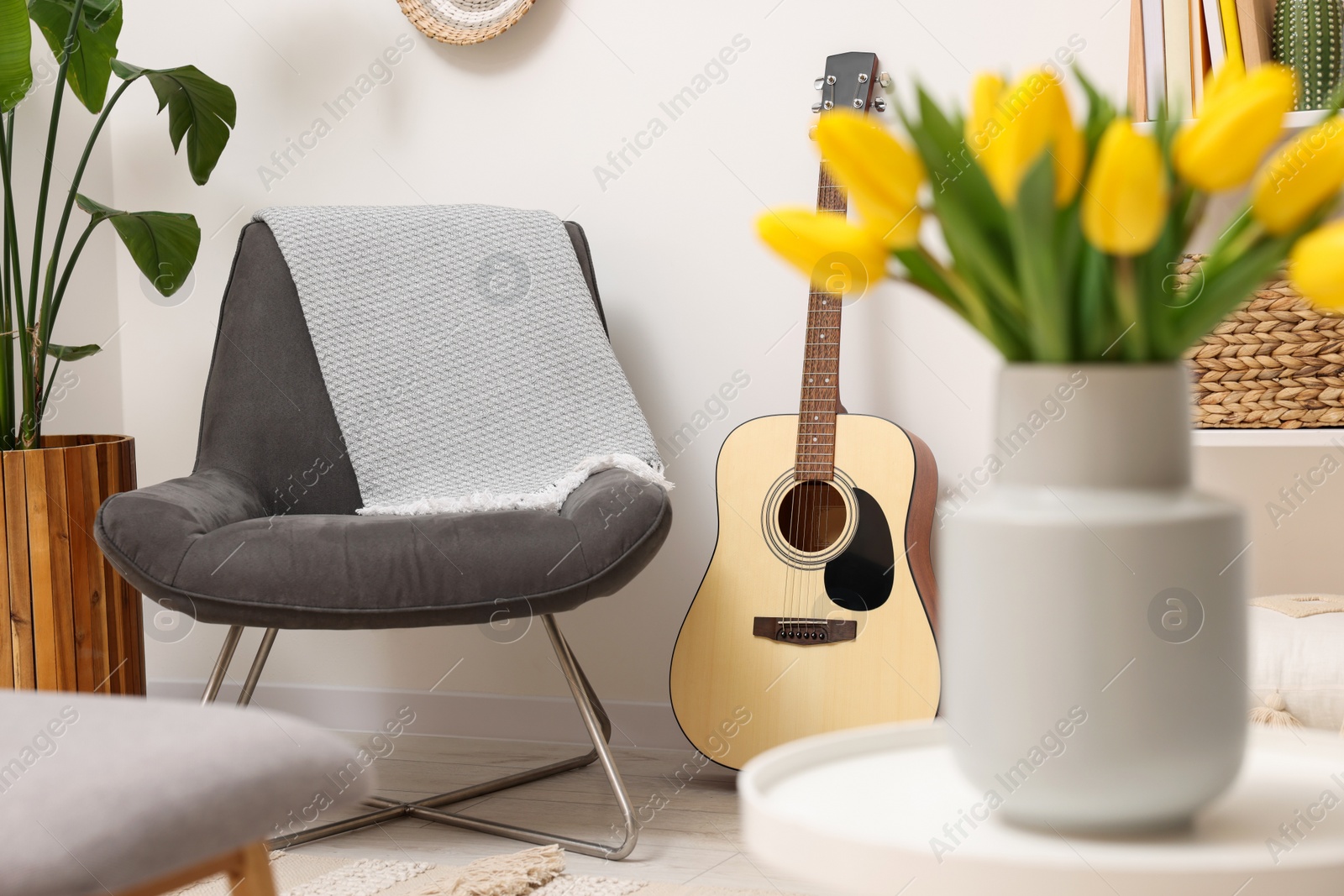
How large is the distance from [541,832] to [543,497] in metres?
0.47

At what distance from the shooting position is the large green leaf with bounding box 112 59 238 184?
1925 mm

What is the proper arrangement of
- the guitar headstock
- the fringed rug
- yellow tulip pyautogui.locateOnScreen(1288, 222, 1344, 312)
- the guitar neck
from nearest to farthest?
1. yellow tulip pyautogui.locateOnScreen(1288, 222, 1344, 312)
2. the fringed rug
3. the guitar neck
4. the guitar headstock

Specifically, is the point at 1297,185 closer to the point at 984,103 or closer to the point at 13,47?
the point at 984,103

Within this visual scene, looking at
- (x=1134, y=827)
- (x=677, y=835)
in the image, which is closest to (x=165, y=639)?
(x=677, y=835)

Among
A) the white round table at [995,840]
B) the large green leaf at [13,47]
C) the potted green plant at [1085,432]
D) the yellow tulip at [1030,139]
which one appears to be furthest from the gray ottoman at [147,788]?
the large green leaf at [13,47]

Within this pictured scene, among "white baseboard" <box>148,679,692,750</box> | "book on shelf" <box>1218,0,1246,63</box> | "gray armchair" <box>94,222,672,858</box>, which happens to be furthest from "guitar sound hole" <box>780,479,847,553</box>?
"book on shelf" <box>1218,0,1246,63</box>

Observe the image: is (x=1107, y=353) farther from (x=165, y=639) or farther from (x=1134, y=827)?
(x=165, y=639)

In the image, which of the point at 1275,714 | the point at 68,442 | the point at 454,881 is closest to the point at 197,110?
the point at 68,442

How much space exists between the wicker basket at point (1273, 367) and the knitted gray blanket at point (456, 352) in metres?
0.81

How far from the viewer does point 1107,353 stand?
0.46 m

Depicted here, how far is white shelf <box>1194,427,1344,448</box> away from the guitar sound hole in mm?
525

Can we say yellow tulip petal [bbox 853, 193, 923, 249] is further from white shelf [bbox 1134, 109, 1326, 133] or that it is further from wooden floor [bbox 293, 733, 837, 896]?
white shelf [bbox 1134, 109, 1326, 133]

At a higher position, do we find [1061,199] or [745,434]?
[1061,199]

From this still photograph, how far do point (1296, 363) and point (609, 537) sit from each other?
37.6 inches
